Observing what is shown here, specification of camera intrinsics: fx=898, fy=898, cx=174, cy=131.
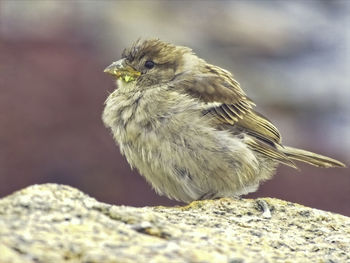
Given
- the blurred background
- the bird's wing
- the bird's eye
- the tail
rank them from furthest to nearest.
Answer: the blurred background
the tail
the bird's eye
the bird's wing

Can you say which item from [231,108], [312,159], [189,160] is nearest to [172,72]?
[231,108]

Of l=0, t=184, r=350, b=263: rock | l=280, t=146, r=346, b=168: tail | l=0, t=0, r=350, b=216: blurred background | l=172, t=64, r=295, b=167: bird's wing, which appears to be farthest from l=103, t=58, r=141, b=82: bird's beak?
l=0, t=0, r=350, b=216: blurred background

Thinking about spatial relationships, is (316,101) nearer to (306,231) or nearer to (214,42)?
(214,42)

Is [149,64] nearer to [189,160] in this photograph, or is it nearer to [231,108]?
[231,108]

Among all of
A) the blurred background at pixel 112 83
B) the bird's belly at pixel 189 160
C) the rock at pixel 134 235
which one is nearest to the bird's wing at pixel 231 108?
the bird's belly at pixel 189 160

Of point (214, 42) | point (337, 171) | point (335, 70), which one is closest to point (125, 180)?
point (337, 171)

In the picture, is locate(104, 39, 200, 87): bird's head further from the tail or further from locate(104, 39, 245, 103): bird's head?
the tail

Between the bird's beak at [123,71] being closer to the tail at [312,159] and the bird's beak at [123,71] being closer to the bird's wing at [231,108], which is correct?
the bird's wing at [231,108]

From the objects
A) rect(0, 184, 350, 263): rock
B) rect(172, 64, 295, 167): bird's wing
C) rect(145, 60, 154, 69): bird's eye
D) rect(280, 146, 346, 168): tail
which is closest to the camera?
rect(0, 184, 350, 263): rock

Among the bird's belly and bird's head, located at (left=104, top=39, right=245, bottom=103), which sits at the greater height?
bird's head, located at (left=104, top=39, right=245, bottom=103)
